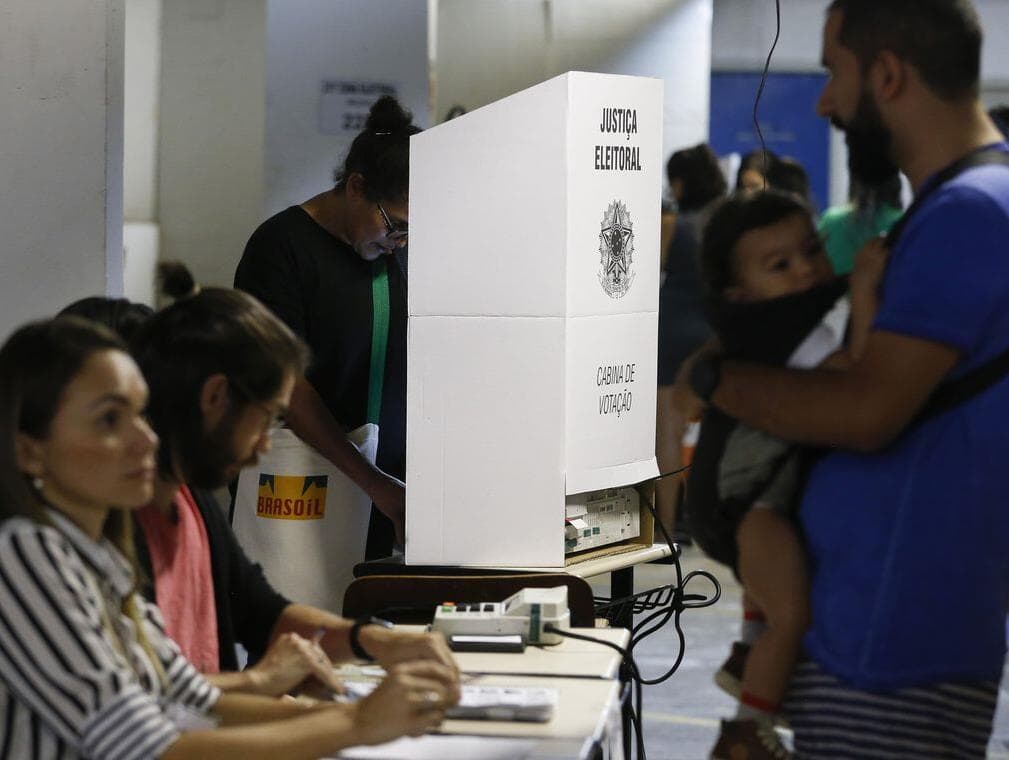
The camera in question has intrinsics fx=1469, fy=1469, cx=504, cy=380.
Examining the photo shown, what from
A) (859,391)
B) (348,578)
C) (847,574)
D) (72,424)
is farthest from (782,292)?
(348,578)

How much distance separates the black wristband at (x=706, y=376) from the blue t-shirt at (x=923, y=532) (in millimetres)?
149

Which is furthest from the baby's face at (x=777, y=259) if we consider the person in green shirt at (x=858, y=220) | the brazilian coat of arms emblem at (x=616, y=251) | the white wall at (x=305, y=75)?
the white wall at (x=305, y=75)

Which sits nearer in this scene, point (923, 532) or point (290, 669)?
point (923, 532)

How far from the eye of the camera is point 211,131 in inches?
237

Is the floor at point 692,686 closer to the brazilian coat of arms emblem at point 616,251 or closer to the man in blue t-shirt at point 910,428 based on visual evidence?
the brazilian coat of arms emblem at point 616,251

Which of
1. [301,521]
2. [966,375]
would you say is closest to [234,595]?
[301,521]

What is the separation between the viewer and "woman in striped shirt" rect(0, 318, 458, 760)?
1.44 metres

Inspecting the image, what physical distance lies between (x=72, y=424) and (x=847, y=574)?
843 mm

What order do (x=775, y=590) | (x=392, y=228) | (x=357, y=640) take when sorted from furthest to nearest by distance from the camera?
(x=392, y=228) < (x=357, y=640) < (x=775, y=590)

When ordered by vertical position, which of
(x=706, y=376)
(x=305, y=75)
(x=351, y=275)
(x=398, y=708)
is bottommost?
(x=398, y=708)

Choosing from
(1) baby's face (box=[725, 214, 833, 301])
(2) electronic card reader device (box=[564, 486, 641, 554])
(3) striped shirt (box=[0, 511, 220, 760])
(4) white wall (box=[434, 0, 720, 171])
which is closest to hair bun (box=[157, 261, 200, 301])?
(3) striped shirt (box=[0, 511, 220, 760])

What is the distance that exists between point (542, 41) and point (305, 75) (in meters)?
1.72

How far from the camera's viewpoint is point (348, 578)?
9.82 ft

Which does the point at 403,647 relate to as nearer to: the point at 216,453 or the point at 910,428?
the point at 216,453
